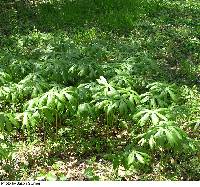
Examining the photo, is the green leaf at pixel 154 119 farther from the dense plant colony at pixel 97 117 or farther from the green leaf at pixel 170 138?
the green leaf at pixel 170 138

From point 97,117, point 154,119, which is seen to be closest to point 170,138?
point 154,119

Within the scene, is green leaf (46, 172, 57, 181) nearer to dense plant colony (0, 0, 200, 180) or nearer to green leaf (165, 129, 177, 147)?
dense plant colony (0, 0, 200, 180)

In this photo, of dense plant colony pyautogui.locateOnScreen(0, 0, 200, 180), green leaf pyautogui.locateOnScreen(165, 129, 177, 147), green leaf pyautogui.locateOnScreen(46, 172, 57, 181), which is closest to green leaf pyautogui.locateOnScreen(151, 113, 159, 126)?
A: dense plant colony pyautogui.locateOnScreen(0, 0, 200, 180)

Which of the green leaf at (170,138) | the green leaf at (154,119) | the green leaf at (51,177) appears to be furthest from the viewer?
the green leaf at (51,177)

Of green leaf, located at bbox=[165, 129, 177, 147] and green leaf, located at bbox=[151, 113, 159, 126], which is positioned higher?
green leaf, located at bbox=[151, 113, 159, 126]

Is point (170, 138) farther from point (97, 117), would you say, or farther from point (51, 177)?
point (97, 117)

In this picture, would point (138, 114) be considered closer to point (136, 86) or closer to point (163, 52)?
point (136, 86)

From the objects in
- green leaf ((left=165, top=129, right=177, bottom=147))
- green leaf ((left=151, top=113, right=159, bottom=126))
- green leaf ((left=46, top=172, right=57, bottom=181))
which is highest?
green leaf ((left=151, top=113, right=159, bottom=126))

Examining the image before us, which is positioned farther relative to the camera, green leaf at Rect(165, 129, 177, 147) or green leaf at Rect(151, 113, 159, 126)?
green leaf at Rect(151, 113, 159, 126)

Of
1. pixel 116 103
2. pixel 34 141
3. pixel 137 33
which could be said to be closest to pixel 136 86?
pixel 116 103

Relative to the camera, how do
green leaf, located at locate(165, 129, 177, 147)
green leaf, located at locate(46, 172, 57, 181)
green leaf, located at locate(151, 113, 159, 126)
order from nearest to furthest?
1. green leaf, located at locate(165, 129, 177, 147)
2. green leaf, located at locate(151, 113, 159, 126)
3. green leaf, located at locate(46, 172, 57, 181)

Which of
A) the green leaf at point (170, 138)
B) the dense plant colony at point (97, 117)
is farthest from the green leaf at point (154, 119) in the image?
the green leaf at point (170, 138)

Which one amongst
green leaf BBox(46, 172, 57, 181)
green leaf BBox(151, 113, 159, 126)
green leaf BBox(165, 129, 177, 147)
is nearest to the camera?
green leaf BBox(165, 129, 177, 147)

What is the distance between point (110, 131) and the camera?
676cm
